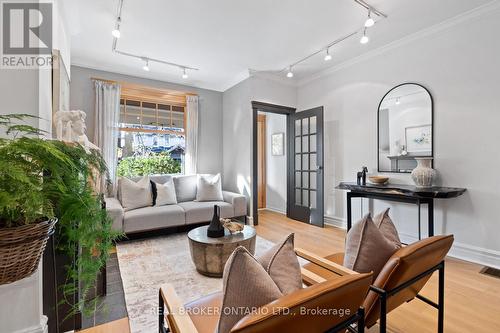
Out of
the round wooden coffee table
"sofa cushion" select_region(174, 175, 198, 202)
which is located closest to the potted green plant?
the round wooden coffee table

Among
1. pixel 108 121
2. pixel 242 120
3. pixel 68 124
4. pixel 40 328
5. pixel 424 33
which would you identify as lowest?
pixel 40 328

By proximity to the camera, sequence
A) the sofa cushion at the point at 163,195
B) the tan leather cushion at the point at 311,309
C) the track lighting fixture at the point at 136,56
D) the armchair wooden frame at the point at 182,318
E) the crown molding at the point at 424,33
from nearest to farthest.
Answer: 1. the tan leather cushion at the point at 311,309
2. the armchair wooden frame at the point at 182,318
3. the crown molding at the point at 424,33
4. the track lighting fixture at the point at 136,56
5. the sofa cushion at the point at 163,195

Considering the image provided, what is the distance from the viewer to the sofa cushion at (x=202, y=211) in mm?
3691

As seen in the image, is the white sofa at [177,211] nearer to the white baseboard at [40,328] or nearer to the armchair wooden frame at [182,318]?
the white baseboard at [40,328]

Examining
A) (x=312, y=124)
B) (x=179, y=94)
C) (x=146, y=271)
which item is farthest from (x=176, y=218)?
(x=312, y=124)

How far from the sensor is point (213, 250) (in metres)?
2.30

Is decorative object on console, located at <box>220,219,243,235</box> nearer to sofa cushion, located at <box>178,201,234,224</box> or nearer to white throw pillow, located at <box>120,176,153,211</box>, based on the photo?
sofa cushion, located at <box>178,201,234,224</box>

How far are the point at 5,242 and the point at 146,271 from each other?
205 centimetres

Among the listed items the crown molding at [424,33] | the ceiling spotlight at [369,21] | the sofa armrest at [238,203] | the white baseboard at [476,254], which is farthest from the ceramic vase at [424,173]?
the sofa armrest at [238,203]

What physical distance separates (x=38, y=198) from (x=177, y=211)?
2.97 m

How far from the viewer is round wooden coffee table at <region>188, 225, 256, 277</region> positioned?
7.55ft

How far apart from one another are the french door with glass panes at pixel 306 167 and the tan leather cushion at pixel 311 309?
347cm

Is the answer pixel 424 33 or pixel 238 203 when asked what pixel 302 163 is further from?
pixel 424 33

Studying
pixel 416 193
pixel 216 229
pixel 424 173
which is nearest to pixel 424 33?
pixel 424 173
